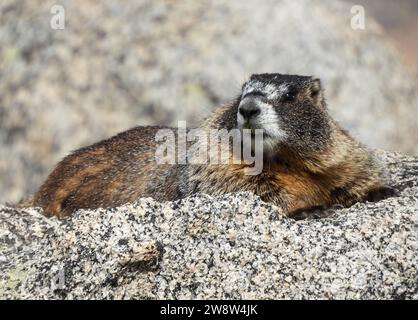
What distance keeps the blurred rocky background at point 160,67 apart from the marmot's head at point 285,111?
5302 millimetres

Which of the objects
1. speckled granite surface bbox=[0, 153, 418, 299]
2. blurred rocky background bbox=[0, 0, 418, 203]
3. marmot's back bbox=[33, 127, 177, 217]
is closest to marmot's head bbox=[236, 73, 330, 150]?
speckled granite surface bbox=[0, 153, 418, 299]

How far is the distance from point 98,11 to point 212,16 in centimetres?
175

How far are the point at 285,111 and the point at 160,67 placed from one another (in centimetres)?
677

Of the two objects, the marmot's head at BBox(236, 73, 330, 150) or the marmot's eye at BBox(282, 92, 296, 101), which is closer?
the marmot's head at BBox(236, 73, 330, 150)

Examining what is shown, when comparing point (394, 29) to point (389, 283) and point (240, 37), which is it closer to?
point (240, 37)

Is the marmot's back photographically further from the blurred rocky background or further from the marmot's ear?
the blurred rocky background

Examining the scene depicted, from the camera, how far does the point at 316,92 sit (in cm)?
738

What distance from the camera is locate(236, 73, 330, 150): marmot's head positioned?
6434 mm

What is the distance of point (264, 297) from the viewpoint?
5.14 meters

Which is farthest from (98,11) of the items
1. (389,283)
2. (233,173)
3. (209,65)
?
(389,283)

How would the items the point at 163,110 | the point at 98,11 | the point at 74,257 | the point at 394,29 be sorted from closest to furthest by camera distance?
the point at 74,257 → the point at 163,110 → the point at 98,11 → the point at 394,29

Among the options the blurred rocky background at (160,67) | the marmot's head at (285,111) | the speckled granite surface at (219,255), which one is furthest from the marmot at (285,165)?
the blurred rocky background at (160,67)

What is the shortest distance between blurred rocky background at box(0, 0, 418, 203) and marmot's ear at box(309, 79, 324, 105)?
16.4 ft

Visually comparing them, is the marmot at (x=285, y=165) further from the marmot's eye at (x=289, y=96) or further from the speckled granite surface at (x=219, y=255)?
the speckled granite surface at (x=219, y=255)
